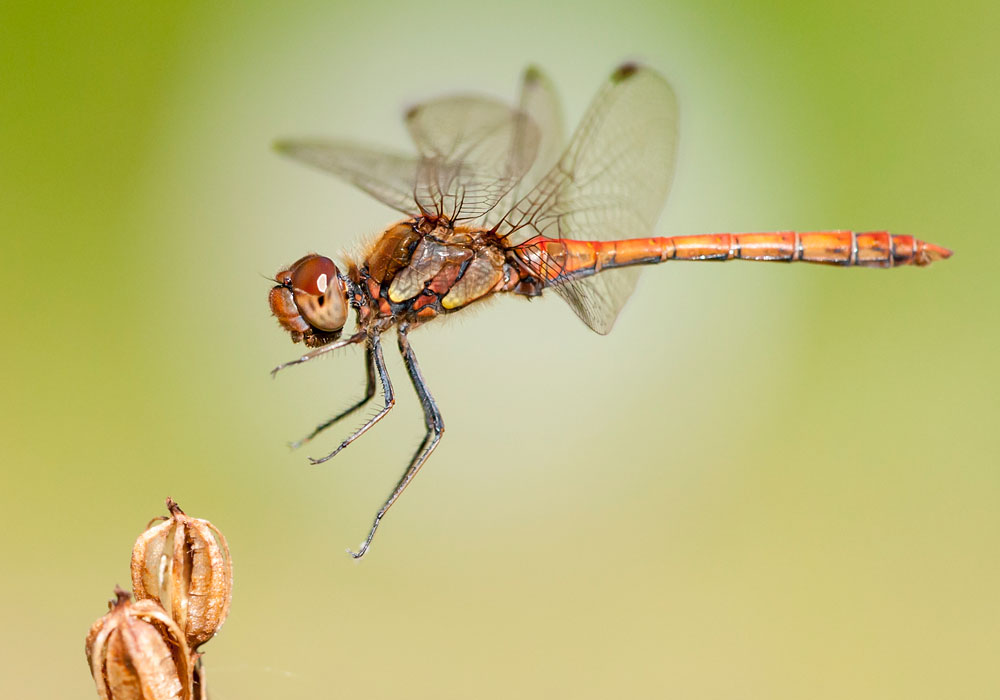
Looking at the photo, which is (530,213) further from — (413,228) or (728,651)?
(728,651)

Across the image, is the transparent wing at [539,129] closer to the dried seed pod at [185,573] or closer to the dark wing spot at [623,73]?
the dark wing spot at [623,73]

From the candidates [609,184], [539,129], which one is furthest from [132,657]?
[609,184]

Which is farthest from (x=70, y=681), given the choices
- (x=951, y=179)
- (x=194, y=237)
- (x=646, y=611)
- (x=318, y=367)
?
(x=951, y=179)

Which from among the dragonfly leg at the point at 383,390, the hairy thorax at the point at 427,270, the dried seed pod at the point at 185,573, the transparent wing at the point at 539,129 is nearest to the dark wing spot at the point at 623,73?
the transparent wing at the point at 539,129

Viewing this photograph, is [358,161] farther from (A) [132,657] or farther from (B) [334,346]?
(A) [132,657]

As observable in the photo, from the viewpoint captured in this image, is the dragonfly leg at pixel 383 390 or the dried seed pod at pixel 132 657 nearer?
the dried seed pod at pixel 132 657

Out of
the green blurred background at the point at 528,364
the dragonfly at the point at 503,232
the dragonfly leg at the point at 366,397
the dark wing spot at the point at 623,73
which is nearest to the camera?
the dragonfly at the point at 503,232
